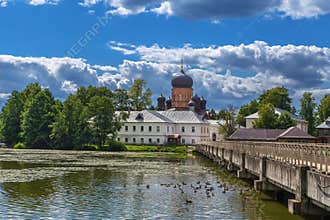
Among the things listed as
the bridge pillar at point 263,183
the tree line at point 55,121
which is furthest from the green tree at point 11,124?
the bridge pillar at point 263,183

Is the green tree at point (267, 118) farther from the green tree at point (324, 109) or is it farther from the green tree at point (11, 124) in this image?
the green tree at point (11, 124)

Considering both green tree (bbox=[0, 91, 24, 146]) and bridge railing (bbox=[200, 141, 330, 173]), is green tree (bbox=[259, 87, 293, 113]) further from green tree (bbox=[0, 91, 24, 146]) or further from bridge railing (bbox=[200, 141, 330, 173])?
bridge railing (bbox=[200, 141, 330, 173])

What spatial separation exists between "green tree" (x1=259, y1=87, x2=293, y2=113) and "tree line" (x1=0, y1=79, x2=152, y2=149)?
34.7 meters

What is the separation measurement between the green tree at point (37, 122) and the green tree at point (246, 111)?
149 ft

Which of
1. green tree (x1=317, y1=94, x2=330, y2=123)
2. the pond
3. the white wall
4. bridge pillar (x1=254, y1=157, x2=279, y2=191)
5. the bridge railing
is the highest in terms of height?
green tree (x1=317, y1=94, x2=330, y2=123)

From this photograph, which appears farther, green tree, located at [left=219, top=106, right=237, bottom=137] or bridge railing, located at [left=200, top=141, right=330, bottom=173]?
green tree, located at [left=219, top=106, right=237, bottom=137]

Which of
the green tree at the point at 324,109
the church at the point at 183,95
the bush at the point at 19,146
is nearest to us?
the bush at the point at 19,146

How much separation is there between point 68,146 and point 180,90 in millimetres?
48664

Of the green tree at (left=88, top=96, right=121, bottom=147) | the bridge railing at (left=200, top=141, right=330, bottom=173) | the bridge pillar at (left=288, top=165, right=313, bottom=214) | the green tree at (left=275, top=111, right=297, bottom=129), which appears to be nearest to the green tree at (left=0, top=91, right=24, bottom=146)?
the green tree at (left=88, top=96, right=121, bottom=147)

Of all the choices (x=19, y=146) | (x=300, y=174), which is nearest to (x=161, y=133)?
(x=19, y=146)

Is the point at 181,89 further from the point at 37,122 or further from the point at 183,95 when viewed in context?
the point at 37,122

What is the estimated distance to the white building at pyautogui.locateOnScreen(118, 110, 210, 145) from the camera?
118000 mm

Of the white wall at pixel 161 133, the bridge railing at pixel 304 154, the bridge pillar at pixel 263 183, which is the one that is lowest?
the bridge pillar at pixel 263 183

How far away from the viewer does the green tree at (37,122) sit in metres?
105
